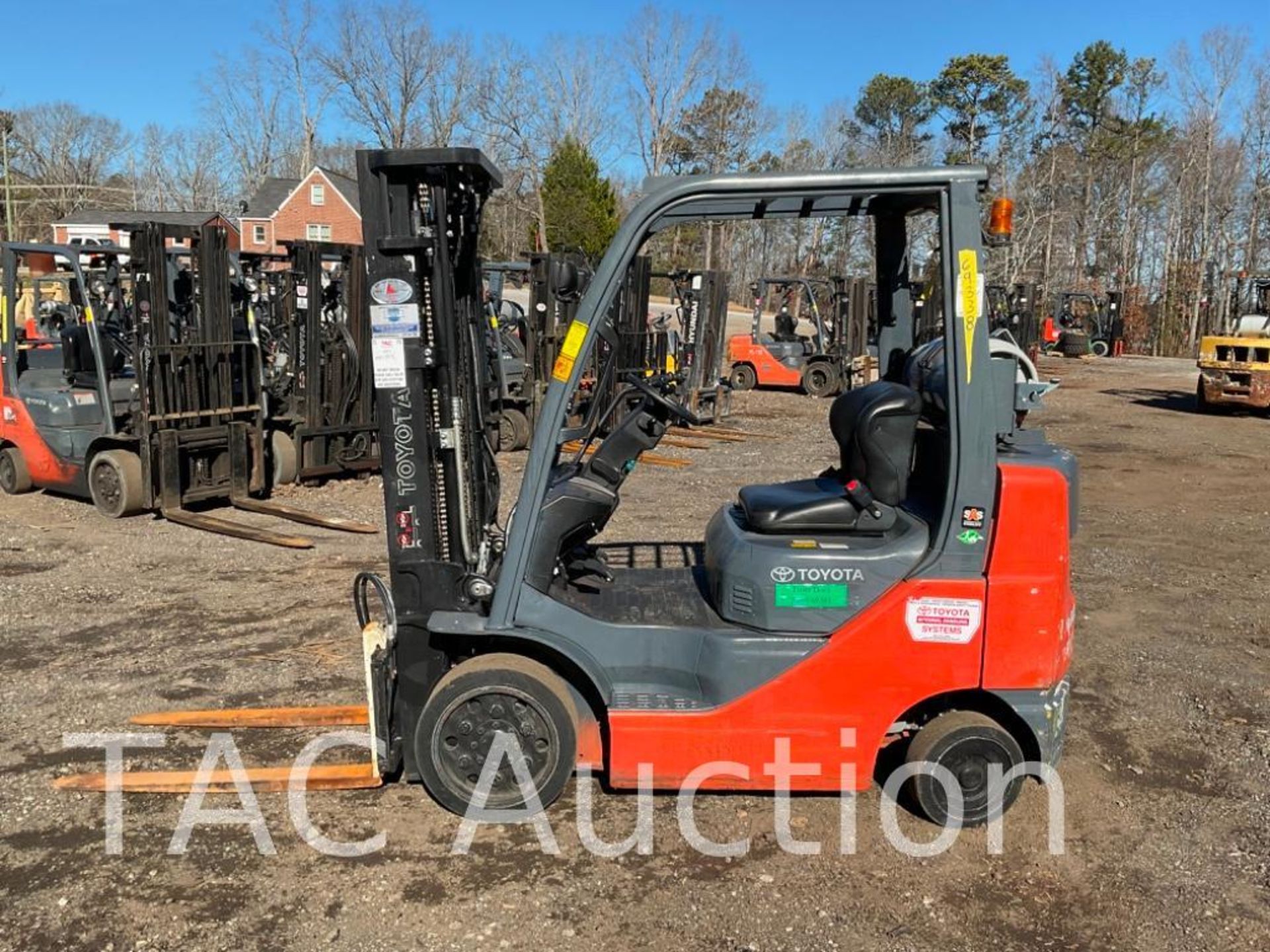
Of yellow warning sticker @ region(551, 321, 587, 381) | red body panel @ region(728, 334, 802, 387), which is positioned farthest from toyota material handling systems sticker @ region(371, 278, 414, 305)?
red body panel @ region(728, 334, 802, 387)

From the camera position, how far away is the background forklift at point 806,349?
21.6 meters

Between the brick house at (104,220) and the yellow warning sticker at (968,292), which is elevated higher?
the brick house at (104,220)

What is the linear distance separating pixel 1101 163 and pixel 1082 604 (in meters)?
48.6

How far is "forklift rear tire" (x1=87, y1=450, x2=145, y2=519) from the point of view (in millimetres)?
8727

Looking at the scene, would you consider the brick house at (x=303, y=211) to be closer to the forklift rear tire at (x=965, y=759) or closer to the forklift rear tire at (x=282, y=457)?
the forklift rear tire at (x=282, y=457)

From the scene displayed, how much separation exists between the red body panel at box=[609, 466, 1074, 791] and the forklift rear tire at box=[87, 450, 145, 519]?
6.59m

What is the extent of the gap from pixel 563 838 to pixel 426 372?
1859mm

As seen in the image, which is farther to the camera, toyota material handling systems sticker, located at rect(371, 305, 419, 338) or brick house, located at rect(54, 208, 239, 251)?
brick house, located at rect(54, 208, 239, 251)

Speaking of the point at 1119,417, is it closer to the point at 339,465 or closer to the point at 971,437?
the point at 339,465

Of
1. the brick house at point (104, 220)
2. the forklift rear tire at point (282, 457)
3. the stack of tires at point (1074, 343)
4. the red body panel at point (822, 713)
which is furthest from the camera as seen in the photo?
the stack of tires at point (1074, 343)

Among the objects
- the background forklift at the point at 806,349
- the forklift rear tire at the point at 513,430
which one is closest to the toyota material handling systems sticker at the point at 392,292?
the forklift rear tire at the point at 513,430

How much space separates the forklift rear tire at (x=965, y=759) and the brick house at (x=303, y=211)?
2188 inches

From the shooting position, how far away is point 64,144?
2448 inches

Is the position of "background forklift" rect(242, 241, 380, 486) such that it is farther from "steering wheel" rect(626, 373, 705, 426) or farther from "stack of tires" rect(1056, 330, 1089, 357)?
"stack of tires" rect(1056, 330, 1089, 357)
